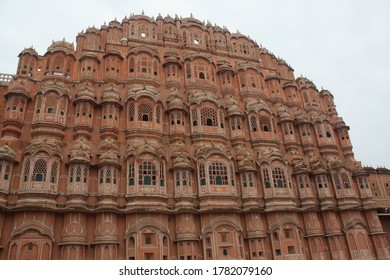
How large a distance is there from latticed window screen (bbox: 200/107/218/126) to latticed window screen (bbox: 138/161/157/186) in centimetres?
607

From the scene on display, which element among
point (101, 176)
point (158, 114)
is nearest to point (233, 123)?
point (158, 114)

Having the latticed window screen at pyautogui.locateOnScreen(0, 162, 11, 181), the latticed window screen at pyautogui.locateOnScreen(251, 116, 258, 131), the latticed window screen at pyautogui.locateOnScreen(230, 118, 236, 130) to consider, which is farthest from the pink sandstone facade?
the latticed window screen at pyautogui.locateOnScreen(230, 118, 236, 130)

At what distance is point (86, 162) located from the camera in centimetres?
1906

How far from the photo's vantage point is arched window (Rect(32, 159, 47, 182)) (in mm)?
18234

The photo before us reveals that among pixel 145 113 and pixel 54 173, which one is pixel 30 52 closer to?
pixel 145 113

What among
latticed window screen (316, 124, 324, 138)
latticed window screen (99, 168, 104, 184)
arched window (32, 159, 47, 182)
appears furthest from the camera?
latticed window screen (316, 124, 324, 138)

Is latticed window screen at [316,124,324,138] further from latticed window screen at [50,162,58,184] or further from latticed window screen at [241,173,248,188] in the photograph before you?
latticed window screen at [50,162,58,184]

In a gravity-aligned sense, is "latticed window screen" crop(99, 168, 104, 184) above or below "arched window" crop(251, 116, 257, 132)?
below

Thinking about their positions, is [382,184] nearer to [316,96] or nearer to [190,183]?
[316,96]

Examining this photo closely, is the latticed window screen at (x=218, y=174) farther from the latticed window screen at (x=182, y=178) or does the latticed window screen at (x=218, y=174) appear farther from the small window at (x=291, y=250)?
the small window at (x=291, y=250)

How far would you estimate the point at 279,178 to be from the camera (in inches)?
894

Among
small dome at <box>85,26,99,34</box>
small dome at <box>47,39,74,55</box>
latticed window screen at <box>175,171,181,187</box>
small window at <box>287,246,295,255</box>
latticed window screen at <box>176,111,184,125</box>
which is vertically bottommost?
small window at <box>287,246,295,255</box>

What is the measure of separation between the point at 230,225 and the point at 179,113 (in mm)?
9333

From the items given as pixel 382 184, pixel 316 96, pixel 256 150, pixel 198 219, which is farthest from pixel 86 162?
pixel 382 184
